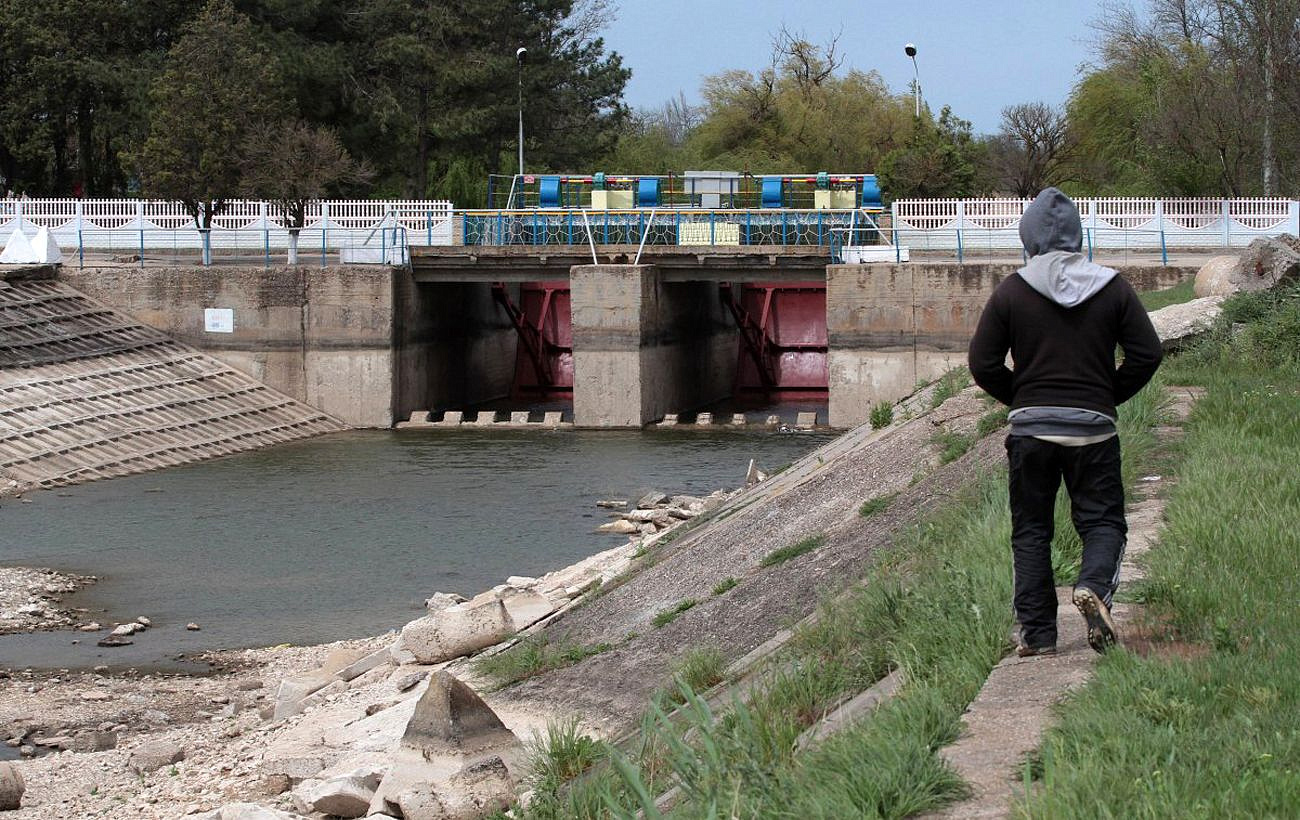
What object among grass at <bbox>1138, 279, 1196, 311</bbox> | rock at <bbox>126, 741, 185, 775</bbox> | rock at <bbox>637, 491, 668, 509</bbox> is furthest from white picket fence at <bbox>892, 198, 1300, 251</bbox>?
rock at <bbox>126, 741, 185, 775</bbox>

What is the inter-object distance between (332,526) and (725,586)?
14684 mm

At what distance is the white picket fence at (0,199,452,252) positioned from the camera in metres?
43.4

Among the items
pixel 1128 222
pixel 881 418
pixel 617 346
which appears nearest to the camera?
pixel 881 418

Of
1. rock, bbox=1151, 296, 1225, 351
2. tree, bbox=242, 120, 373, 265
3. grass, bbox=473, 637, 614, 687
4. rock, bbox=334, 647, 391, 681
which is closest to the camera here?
grass, bbox=473, 637, 614, 687

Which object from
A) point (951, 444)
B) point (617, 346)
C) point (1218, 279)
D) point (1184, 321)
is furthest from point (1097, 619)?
point (617, 346)

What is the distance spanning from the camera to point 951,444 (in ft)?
47.4

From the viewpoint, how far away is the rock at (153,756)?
39.3 feet

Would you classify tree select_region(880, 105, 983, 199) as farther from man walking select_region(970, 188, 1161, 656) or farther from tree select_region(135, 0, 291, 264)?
man walking select_region(970, 188, 1161, 656)

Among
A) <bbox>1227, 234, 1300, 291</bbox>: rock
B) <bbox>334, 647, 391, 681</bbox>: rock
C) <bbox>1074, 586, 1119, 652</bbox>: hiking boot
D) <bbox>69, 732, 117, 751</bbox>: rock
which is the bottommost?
<bbox>69, 732, 117, 751</bbox>: rock

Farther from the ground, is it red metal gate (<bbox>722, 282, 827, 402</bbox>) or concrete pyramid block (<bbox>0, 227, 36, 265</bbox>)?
concrete pyramid block (<bbox>0, 227, 36, 265</bbox>)

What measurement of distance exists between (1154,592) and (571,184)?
132 feet

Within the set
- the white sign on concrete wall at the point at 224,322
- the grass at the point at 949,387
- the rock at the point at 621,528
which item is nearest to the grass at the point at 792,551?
the grass at the point at 949,387

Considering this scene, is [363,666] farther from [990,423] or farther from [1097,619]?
[1097,619]

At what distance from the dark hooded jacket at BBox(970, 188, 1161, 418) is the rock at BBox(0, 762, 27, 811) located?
7.42 m
